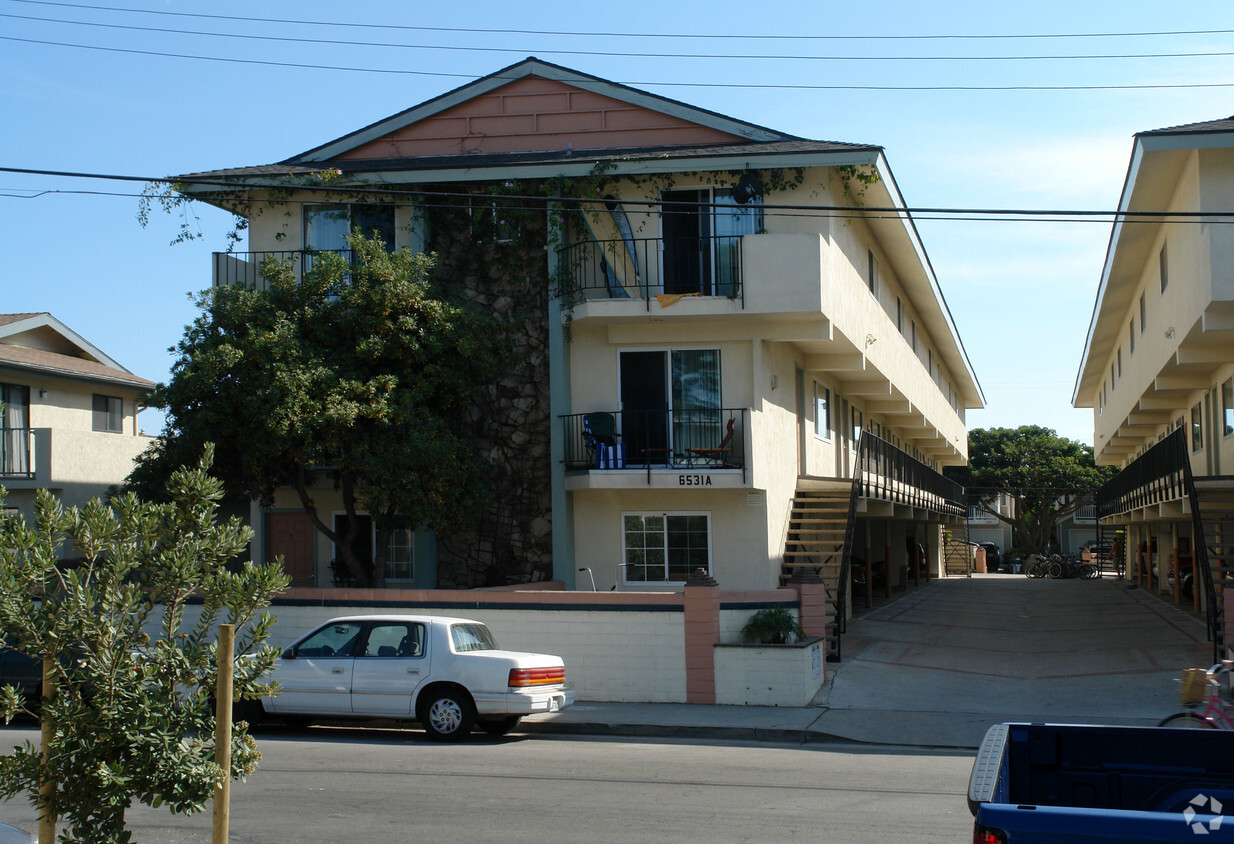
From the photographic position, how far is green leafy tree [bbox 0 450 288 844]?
5.09 metres

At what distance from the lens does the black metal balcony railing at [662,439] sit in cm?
1930

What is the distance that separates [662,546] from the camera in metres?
20.0

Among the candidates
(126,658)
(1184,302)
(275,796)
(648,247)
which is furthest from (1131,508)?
(126,658)

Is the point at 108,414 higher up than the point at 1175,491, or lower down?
higher up

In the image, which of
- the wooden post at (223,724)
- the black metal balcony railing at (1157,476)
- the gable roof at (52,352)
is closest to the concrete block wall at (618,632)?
the black metal balcony railing at (1157,476)

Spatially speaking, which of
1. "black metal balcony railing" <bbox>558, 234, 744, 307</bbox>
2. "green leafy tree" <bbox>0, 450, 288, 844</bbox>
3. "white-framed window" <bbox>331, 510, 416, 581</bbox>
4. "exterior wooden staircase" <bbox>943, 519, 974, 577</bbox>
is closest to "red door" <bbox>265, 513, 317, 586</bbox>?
"white-framed window" <bbox>331, 510, 416, 581</bbox>

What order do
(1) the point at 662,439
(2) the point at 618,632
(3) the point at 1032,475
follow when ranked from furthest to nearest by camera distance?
(3) the point at 1032,475 < (1) the point at 662,439 < (2) the point at 618,632

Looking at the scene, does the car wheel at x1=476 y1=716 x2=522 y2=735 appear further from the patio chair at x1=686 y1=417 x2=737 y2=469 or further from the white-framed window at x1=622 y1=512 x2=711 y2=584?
the patio chair at x1=686 y1=417 x2=737 y2=469

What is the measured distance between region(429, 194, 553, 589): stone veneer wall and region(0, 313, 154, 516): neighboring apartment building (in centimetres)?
1084

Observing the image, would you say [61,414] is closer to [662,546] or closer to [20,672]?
[20,672]

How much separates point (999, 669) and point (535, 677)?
871cm

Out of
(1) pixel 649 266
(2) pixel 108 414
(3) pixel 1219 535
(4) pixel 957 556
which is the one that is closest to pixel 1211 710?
(3) pixel 1219 535

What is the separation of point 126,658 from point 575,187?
1606cm

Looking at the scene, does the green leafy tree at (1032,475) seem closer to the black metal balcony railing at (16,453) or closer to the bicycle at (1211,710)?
the black metal balcony railing at (16,453)
